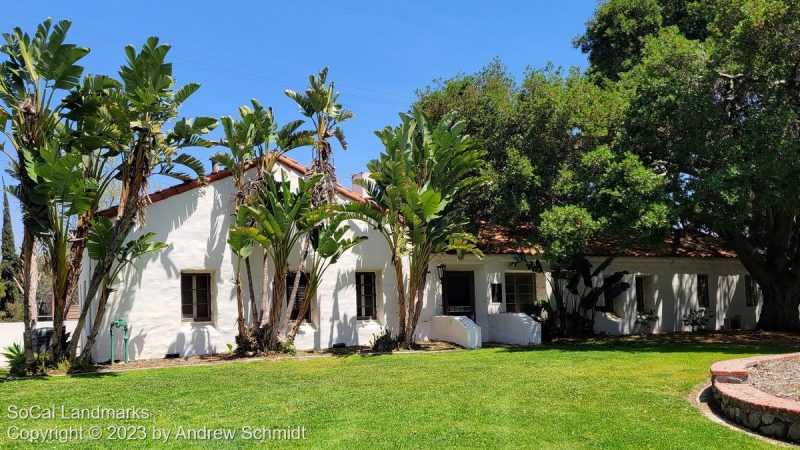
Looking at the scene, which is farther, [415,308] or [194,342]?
→ [415,308]

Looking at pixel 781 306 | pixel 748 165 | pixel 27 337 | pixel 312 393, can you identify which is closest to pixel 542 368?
pixel 312 393

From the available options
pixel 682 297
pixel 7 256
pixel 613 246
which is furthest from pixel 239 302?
pixel 7 256

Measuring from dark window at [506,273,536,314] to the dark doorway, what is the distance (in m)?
Answer: 1.33

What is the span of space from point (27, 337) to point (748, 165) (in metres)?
15.1

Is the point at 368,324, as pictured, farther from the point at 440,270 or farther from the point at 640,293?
the point at 640,293

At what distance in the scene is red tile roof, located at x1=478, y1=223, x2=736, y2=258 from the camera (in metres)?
20.2

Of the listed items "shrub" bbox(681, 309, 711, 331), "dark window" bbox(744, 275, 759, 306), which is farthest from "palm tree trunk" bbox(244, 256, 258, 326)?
"dark window" bbox(744, 275, 759, 306)

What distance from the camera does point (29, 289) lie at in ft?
43.2

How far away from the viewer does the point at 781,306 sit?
21.7 metres

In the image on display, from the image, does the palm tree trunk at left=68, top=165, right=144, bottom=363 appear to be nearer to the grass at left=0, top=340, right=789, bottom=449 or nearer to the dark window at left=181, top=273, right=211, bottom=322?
the grass at left=0, top=340, right=789, bottom=449

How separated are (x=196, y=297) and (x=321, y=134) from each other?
5068 millimetres

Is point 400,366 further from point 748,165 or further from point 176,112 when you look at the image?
point 748,165

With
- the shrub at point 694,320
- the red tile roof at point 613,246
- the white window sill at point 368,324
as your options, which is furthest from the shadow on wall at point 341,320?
the shrub at point 694,320

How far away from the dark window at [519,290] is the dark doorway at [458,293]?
133 cm
